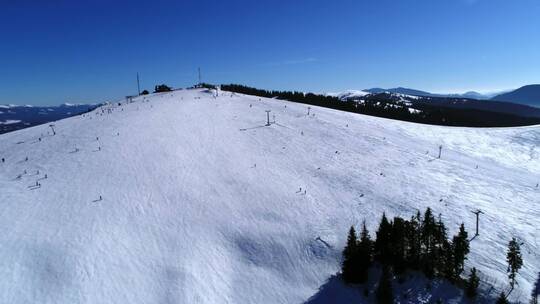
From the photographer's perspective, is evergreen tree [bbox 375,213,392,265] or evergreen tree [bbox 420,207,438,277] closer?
evergreen tree [bbox 375,213,392,265]

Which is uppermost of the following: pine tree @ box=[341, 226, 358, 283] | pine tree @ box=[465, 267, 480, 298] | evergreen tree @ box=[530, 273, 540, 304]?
pine tree @ box=[341, 226, 358, 283]

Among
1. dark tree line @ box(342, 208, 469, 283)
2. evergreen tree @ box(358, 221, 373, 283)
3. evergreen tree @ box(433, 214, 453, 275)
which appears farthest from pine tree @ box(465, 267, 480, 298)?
evergreen tree @ box(358, 221, 373, 283)

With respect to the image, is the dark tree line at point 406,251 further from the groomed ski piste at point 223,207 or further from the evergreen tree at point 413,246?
the groomed ski piste at point 223,207

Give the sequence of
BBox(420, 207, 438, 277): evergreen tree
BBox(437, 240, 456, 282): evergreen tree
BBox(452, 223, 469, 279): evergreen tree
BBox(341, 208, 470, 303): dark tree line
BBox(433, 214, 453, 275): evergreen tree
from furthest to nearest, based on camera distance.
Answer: BBox(420, 207, 438, 277): evergreen tree → BBox(433, 214, 453, 275): evergreen tree → BBox(437, 240, 456, 282): evergreen tree → BBox(452, 223, 469, 279): evergreen tree → BBox(341, 208, 470, 303): dark tree line

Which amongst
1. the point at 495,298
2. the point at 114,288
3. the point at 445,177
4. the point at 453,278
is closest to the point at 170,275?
the point at 114,288

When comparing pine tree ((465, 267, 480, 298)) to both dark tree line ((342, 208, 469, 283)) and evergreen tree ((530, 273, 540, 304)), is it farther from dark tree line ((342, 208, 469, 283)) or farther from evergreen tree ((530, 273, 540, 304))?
evergreen tree ((530, 273, 540, 304))

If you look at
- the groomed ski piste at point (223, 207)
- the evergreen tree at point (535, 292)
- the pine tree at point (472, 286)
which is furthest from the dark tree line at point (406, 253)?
the evergreen tree at point (535, 292)

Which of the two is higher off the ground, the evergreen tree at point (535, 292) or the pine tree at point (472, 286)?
the pine tree at point (472, 286)

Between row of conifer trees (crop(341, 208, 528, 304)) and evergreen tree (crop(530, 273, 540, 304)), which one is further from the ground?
row of conifer trees (crop(341, 208, 528, 304))

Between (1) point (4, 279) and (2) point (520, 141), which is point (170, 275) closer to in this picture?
(1) point (4, 279)
